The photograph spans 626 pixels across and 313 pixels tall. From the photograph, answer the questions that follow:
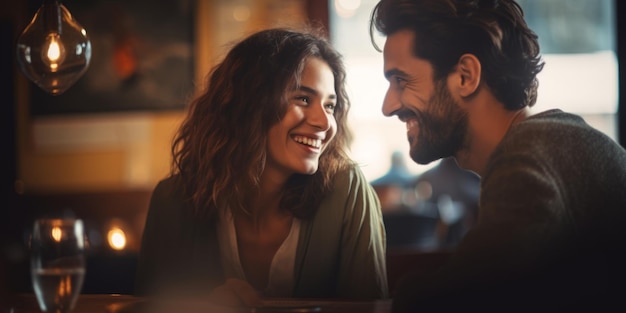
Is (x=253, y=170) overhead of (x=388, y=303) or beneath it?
overhead

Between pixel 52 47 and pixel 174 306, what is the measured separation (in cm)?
47

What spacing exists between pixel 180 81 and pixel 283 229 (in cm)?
309

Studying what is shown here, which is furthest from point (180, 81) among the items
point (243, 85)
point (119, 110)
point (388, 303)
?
point (388, 303)

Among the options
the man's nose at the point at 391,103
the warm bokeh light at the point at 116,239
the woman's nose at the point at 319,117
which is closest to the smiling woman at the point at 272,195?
the woman's nose at the point at 319,117

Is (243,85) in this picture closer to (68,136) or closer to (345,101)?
(345,101)

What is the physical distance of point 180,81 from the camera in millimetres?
4273

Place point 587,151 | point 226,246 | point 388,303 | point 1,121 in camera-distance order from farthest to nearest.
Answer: point 1,121, point 226,246, point 388,303, point 587,151

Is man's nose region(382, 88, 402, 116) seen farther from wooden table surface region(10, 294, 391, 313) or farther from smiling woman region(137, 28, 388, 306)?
wooden table surface region(10, 294, 391, 313)

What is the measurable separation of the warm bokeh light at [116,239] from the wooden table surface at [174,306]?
6.30 feet

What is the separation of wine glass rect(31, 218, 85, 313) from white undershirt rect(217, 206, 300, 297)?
0.32 m

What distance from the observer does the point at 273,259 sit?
1255 mm

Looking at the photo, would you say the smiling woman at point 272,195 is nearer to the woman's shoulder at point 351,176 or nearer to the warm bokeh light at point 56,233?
the woman's shoulder at point 351,176

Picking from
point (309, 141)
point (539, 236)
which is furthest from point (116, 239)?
point (539, 236)

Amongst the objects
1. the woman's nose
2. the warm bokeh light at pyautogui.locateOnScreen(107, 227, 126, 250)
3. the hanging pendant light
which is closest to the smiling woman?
the woman's nose
